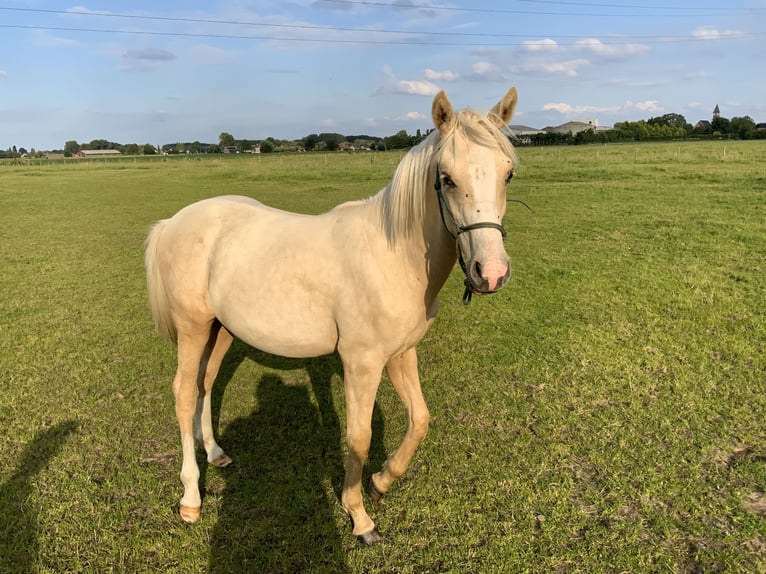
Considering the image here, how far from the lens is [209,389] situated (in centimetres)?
359

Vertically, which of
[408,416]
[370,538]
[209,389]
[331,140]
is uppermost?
[331,140]

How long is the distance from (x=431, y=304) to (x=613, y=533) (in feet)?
5.59

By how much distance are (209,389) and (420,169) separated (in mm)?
2434

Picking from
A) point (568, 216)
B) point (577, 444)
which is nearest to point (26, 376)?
point (577, 444)

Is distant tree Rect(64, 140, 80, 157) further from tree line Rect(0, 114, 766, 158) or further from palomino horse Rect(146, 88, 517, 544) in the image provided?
palomino horse Rect(146, 88, 517, 544)

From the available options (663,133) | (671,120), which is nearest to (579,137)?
(663,133)

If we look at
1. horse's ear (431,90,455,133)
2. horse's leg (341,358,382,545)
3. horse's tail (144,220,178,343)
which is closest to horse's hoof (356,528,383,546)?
horse's leg (341,358,382,545)

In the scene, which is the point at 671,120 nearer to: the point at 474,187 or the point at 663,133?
the point at 663,133

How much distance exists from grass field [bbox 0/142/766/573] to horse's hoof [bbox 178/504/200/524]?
5 cm

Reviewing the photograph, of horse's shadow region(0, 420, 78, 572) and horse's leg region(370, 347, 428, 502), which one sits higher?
horse's leg region(370, 347, 428, 502)

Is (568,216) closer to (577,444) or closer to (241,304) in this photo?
(577,444)

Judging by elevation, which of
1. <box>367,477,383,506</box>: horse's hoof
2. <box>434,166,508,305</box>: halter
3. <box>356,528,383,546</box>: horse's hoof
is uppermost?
<box>434,166,508,305</box>: halter

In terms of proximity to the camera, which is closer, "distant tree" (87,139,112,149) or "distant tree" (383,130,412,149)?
"distant tree" (383,130,412,149)

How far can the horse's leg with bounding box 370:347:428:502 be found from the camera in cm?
287
